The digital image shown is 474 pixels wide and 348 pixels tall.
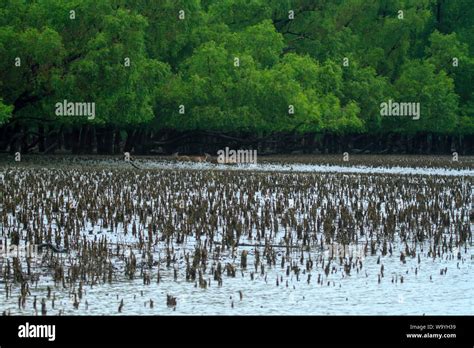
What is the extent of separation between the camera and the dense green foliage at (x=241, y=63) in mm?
44688

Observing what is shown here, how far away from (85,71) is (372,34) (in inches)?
1214

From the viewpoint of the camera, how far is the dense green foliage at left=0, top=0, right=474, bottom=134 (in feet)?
147

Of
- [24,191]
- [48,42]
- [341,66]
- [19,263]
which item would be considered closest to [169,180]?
[24,191]

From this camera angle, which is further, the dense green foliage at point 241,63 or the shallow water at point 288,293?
the dense green foliage at point 241,63

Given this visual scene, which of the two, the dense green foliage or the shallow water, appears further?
the dense green foliage

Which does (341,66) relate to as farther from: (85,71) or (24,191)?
(24,191)

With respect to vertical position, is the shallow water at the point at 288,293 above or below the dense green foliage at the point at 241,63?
below

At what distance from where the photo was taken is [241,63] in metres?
54.0

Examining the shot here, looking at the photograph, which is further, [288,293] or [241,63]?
[241,63]

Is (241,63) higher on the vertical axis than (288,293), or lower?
higher

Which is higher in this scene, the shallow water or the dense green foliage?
the dense green foliage
